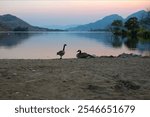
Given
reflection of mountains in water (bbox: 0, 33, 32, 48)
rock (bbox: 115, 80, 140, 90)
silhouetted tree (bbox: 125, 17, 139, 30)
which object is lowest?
reflection of mountains in water (bbox: 0, 33, 32, 48)

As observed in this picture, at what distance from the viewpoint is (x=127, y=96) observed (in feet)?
25.6

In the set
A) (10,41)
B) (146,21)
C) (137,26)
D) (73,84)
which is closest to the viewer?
(73,84)

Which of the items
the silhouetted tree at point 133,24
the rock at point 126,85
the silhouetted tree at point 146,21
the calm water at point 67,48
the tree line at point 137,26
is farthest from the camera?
the silhouetted tree at point 133,24

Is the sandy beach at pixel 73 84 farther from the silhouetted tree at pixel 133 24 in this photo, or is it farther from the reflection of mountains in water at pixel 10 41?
the silhouetted tree at pixel 133 24

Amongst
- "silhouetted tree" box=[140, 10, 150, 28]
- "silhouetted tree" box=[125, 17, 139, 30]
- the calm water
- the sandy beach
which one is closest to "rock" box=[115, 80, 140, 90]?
the sandy beach

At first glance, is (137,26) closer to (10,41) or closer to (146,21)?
(146,21)

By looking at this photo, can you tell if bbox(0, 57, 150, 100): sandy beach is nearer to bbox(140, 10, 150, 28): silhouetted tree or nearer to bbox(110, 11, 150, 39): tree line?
bbox(110, 11, 150, 39): tree line

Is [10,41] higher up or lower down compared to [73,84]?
lower down

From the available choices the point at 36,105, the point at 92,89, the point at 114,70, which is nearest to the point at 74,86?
the point at 92,89

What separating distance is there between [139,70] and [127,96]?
415 centimetres

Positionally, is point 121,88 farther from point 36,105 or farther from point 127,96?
point 36,105

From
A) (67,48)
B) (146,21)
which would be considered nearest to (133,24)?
(146,21)

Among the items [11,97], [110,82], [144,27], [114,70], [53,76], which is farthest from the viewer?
[144,27]

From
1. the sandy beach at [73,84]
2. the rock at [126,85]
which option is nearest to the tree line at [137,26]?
the sandy beach at [73,84]
